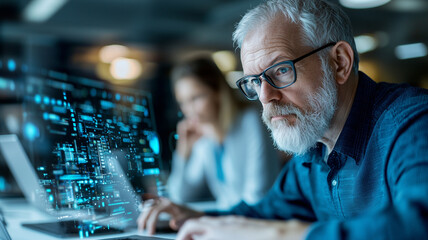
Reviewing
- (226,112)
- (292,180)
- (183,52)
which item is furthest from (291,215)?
(183,52)

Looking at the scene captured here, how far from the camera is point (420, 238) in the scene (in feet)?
1.82

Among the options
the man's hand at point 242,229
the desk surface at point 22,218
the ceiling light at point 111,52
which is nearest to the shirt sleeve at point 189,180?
the desk surface at point 22,218

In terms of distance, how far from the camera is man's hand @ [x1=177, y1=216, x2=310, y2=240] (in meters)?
0.63

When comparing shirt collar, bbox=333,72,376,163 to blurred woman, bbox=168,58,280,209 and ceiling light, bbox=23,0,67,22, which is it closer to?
blurred woman, bbox=168,58,280,209

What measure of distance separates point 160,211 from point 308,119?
53cm

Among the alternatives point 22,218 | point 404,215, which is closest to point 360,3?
point 22,218

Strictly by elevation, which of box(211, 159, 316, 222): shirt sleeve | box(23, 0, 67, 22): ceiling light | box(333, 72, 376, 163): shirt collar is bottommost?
box(211, 159, 316, 222): shirt sleeve

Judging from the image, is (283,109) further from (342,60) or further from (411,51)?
(411,51)

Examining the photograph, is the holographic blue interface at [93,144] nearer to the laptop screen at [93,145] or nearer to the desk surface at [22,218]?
the laptop screen at [93,145]

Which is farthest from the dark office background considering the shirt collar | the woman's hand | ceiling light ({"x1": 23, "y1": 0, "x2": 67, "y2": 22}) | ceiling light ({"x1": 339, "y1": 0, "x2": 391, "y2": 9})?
the shirt collar

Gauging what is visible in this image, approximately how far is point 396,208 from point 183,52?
509 cm

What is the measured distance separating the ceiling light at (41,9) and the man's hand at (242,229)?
172 inches

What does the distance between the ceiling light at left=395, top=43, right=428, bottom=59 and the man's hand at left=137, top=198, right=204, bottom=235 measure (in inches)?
176

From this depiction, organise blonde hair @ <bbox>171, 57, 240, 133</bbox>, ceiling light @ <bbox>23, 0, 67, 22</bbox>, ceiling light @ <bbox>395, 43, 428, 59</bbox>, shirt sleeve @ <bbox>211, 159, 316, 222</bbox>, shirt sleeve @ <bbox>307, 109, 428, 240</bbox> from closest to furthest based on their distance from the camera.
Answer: shirt sleeve @ <bbox>307, 109, 428, 240</bbox>
shirt sleeve @ <bbox>211, 159, 316, 222</bbox>
blonde hair @ <bbox>171, 57, 240, 133</bbox>
ceiling light @ <bbox>23, 0, 67, 22</bbox>
ceiling light @ <bbox>395, 43, 428, 59</bbox>
